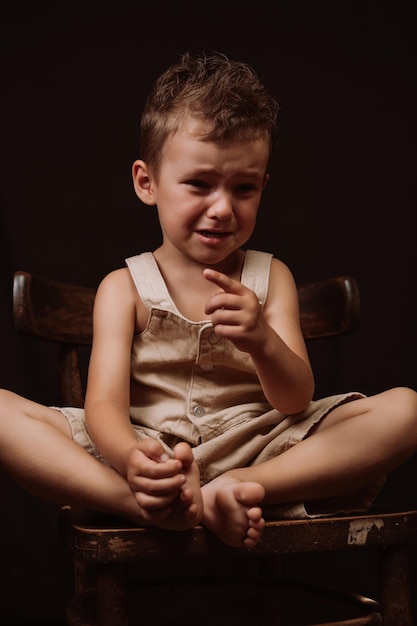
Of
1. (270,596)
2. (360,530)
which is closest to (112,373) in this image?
(360,530)

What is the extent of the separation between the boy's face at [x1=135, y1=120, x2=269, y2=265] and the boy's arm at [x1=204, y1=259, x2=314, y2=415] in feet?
0.39

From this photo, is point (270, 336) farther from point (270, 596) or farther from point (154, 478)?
point (270, 596)

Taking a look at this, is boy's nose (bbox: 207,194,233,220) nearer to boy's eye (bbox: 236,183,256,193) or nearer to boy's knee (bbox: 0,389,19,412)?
boy's eye (bbox: 236,183,256,193)

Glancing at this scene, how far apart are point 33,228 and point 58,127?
0.22m

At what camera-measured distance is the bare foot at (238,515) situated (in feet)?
3.35

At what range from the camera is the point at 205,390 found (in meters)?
1.34

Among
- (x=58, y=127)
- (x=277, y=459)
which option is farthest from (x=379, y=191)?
(x=277, y=459)

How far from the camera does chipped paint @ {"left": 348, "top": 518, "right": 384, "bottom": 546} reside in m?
1.11

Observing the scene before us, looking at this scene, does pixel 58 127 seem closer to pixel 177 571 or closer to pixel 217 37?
pixel 217 37

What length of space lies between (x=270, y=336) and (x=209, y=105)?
362 millimetres

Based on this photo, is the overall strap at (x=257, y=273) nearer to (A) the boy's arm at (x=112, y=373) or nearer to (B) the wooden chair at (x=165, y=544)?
(A) the boy's arm at (x=112, y=373)

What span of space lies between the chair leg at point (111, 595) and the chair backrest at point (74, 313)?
0.46m

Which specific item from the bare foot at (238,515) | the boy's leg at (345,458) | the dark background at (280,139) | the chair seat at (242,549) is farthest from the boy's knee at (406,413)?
the dark background at (280,139)

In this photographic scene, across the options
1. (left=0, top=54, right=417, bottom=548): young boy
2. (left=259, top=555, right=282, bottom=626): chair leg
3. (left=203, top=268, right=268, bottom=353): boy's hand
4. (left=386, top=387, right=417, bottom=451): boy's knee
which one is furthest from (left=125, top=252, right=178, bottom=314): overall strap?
(left=259, top=555, right=282, bottom=626): chair leg
